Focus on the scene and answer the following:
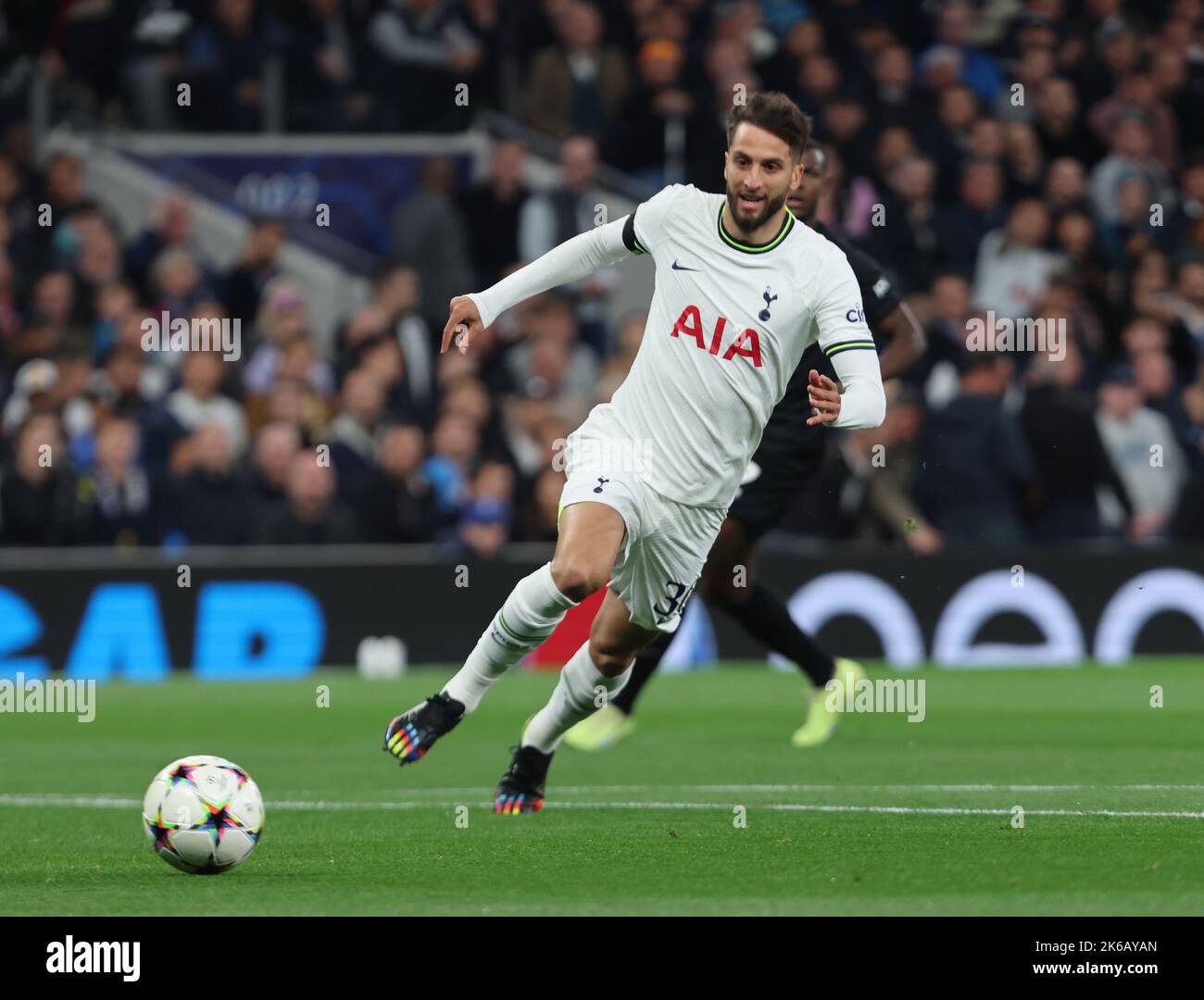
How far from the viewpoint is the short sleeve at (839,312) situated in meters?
7.64

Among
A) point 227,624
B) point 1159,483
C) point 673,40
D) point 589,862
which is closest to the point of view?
point 589,862

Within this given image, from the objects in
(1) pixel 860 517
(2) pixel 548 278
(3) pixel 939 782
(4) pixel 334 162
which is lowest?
(3) pixel 939 782

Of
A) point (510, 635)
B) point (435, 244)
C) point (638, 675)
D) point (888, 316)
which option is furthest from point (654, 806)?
point (435, 244)

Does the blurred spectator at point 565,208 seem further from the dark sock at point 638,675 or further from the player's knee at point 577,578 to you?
the player's knee at point 577,578

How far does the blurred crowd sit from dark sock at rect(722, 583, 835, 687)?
3.33m

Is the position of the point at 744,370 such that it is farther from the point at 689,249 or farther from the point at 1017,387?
the point at 1017,387

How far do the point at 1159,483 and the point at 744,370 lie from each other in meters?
8.91

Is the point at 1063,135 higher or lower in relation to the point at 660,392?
higher

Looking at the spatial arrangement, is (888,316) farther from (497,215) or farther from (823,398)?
(497,215)

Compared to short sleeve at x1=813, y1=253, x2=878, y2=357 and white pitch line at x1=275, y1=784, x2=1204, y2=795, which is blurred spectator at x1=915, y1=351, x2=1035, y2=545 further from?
short sleeve at x1=813, y1=253, x2=878, y2=357

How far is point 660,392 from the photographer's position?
25.9ft

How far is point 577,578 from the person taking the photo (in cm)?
743

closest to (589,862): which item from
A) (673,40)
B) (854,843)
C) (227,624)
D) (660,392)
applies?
(854,843)

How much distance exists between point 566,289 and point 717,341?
385 inches
